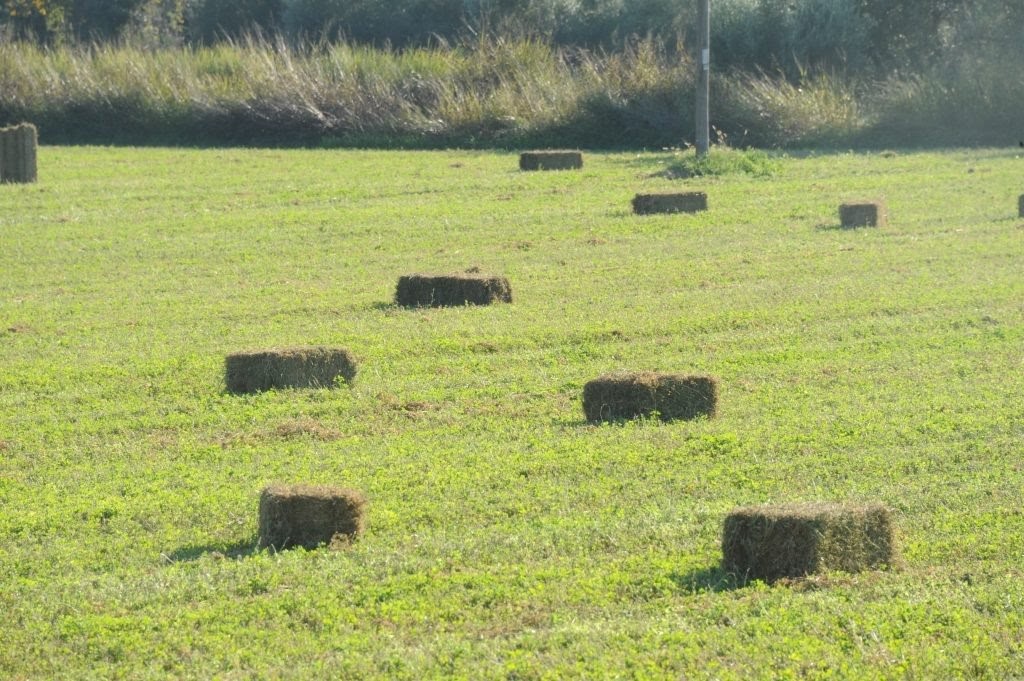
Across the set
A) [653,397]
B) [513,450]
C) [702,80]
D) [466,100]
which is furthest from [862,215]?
[466,100]

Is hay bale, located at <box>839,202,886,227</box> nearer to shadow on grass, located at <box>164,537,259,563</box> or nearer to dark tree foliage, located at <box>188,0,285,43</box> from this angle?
shadow on grass, located at <box>164,537,259,563</box>

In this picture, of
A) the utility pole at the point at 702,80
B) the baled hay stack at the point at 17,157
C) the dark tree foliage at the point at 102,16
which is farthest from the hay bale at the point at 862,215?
the dark tree foliage at the point at 102,16

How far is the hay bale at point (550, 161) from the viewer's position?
1239 inches

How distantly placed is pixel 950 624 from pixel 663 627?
4.12 ft

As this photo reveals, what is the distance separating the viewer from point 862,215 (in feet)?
74.0

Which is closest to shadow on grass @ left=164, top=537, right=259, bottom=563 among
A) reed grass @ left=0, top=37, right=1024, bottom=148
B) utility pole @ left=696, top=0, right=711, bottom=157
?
utility pole @ left=696, top=0, right=711, bottom=157

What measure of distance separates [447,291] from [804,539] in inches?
371

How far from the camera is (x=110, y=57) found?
144ft

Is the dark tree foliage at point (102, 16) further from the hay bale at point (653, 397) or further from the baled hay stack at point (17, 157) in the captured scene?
the hay bale at point (653, 397)

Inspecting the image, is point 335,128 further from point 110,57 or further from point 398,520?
point 398,520

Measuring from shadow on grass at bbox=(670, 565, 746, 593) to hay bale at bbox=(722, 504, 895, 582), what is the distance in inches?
2.5

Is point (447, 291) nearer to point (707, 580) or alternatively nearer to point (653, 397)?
point (653, 397)

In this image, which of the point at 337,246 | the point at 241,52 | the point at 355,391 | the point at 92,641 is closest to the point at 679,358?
the point at 355,391

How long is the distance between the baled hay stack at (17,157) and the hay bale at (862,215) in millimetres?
14371
